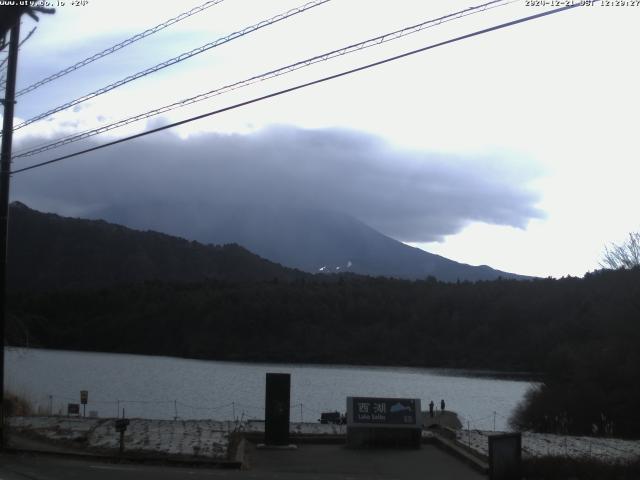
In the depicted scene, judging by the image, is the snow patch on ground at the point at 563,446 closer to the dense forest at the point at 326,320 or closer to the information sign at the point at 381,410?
the information sign at the point at 381,410

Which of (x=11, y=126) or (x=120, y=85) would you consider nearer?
(x=120, y=85)

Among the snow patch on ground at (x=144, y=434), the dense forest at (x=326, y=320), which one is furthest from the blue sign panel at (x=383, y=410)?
the dense forest at (x=326, y=320)

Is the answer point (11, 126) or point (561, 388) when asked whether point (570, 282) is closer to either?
point (561, 388)

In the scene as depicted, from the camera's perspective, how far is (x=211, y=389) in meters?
65.6

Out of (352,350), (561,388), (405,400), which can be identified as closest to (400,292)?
(352,350)

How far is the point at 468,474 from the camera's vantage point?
1795 centimetres

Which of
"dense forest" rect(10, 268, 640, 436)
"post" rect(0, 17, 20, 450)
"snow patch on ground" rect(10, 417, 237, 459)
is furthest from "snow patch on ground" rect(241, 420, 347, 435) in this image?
"dense forest" rect(10, 268, 640, 436)

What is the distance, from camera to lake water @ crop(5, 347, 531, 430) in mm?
Result: 51031

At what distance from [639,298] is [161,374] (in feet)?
165

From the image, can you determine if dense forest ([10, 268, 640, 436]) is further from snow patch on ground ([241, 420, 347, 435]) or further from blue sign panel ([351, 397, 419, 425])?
blue sign panel ([351, 397, 419, 425])

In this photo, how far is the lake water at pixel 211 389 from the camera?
167ft

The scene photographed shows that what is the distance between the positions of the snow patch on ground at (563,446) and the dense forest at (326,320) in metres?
66.0

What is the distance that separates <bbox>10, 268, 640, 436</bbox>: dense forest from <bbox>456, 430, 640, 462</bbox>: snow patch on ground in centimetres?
6602

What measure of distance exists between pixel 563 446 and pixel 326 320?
120792 millimetres
